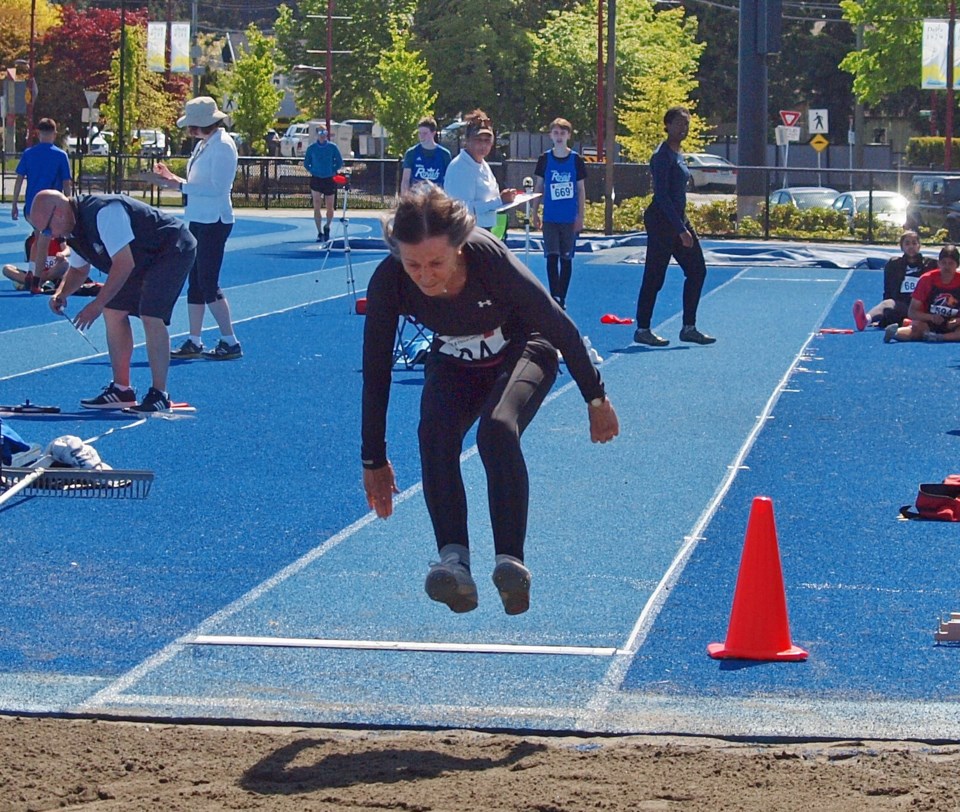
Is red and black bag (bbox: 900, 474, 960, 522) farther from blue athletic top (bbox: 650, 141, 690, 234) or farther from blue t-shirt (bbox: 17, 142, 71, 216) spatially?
blue t-shirt (bbox: 17, 142, 71, 216)

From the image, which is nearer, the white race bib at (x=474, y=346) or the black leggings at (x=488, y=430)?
the black leggings at (x=488, y=430)

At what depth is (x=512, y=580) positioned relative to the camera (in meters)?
5.25

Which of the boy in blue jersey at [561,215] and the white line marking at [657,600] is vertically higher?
the boy in blue jersey at [561,215]

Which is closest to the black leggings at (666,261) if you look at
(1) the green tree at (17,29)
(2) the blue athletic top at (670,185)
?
(2) the blue athletic top at (670,185)

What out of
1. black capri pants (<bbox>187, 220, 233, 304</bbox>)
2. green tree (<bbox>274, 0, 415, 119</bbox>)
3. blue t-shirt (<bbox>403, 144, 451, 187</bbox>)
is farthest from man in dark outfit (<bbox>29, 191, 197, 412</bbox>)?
green tree (<bbox>274, 0, 415, 119</bbox>)

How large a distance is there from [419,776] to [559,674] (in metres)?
1.15

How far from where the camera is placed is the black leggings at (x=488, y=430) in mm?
5352

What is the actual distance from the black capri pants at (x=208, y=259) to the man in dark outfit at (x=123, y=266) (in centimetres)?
190

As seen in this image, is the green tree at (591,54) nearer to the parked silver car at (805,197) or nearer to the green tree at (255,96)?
the green tree at (255,96)

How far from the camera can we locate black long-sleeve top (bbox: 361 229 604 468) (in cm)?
552

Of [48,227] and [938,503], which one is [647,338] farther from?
[938,503]

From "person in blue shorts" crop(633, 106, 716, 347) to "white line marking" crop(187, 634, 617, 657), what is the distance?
9142 mm

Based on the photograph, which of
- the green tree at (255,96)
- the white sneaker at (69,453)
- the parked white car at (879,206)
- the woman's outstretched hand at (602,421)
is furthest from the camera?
the green tree at (255,96)

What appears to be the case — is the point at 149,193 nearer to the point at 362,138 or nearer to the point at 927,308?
the point at 362,138
